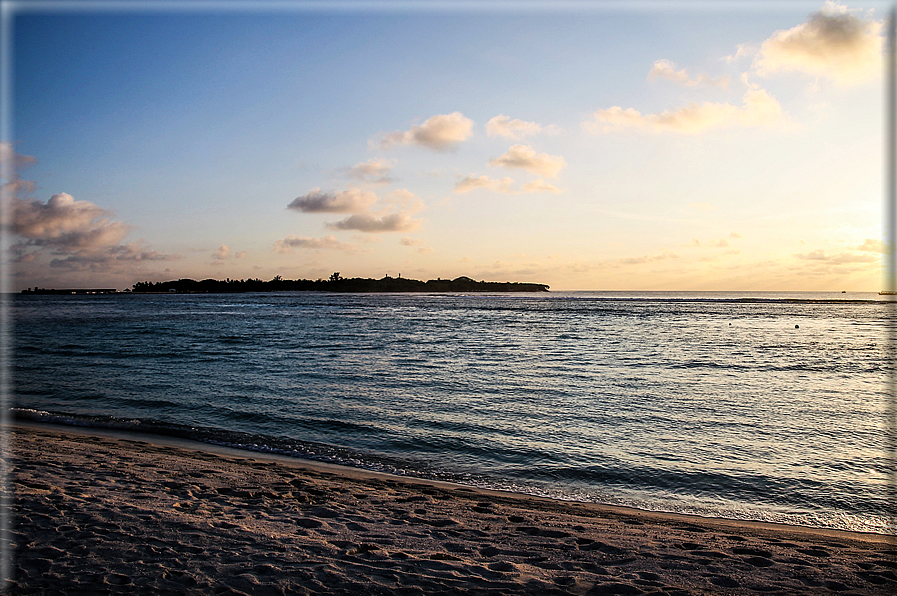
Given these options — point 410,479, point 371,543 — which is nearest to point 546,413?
point 410,479

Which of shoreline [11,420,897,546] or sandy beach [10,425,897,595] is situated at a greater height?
sandy beach [10,425,897,595]

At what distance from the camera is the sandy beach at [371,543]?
15.0 ft

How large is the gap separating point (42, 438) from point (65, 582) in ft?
28.5

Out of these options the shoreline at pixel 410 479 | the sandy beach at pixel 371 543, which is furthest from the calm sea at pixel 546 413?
the sandy beach at pixel 371 543

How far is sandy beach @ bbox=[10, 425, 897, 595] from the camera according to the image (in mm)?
4586

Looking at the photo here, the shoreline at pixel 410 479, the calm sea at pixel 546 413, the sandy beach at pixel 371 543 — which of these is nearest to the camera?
the sandy beach at pixel 371 543

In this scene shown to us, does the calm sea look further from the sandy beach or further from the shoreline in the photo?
the sandy beach

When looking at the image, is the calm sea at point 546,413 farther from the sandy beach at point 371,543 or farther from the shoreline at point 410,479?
the sandy beach at point 371,543

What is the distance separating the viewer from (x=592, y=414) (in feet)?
43.7

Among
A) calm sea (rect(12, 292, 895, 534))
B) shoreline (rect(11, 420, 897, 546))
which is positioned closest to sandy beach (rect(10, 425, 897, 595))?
shoreline (rect(11, 420, 897, 546))

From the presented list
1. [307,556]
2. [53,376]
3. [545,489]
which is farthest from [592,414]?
[53,376]

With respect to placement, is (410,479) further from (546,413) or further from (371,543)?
(546,413)

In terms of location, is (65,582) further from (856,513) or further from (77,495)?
(856,513)

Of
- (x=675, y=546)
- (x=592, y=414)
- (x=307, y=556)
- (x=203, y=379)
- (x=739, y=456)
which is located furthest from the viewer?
(x=203, y=379)
